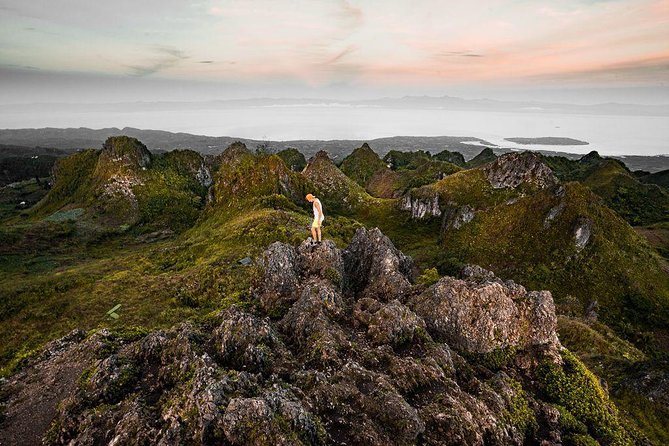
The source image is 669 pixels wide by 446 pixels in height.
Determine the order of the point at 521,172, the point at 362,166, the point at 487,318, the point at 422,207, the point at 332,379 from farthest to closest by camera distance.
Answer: the point at 362,166 < the point at 422,207 < the point at 521,172 < the point at 487,318 < the point at 332,379

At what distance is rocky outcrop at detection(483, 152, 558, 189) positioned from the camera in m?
86.1

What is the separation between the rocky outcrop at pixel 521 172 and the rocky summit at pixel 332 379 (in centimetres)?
7250

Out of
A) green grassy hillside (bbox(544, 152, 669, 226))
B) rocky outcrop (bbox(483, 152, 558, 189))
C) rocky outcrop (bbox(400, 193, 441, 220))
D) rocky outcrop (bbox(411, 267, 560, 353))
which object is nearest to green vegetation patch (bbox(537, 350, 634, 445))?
rocky outcrop (bbox(411, 267, 560, 353))

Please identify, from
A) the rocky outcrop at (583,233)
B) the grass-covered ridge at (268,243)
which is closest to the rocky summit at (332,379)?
the grass-covered ridge at (268,243)

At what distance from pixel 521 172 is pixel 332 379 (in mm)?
87886

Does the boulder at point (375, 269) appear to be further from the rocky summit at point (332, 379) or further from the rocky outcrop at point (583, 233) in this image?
the rocky outcrop at point (583, 233)

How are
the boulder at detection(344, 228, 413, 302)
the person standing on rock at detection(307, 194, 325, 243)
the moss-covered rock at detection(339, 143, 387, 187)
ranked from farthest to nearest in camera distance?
1. the moss-covered rock at detection(339, 143, 387, 187)
2. the boulder at detection(344, 228, 413, 302)
3. the person standing on rock at detection(307, 194, 325, 243)

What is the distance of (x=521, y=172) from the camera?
287 feet

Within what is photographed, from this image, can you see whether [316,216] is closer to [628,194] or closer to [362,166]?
[362,166]

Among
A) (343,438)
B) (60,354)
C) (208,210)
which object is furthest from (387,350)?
(208,210)

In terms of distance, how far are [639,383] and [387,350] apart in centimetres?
2395

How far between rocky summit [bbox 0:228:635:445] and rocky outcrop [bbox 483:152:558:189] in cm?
7250

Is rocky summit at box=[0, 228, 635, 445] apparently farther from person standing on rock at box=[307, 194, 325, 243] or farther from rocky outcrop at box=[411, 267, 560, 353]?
person standing on rock at box=[307, 194, 325, 243]

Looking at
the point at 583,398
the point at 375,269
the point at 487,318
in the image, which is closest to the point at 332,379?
the point at 487,318
